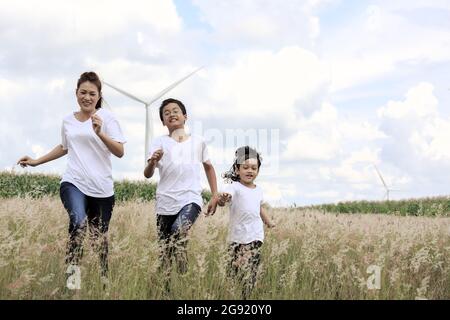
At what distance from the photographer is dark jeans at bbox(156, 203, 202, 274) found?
17.4 feet

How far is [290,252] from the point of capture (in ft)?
25.5

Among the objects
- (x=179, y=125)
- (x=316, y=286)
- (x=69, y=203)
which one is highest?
(x=179, y=125)

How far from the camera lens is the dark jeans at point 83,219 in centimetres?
513

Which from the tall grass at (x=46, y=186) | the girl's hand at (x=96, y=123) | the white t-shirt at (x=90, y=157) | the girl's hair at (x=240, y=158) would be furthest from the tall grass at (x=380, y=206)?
the girl's hand at (x=96, y=123)

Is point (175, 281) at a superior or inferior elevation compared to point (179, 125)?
inferior

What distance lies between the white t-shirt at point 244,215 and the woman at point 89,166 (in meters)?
1.05

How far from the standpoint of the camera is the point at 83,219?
513 centimetres

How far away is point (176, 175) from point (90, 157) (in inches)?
29.7
